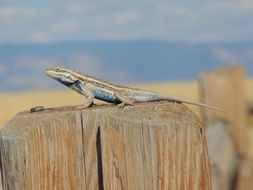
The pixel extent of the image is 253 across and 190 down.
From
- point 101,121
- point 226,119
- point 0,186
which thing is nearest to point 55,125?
point 101,121

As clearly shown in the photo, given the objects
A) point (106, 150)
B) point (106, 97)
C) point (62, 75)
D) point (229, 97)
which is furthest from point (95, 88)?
point (229, 97)

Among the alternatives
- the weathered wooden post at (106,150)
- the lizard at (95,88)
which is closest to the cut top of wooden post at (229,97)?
the lizard at (95,88)

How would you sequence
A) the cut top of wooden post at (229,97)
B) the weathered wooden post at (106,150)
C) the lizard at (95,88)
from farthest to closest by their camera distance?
the cut top of wooden post at (229,97) < the lizard at (95,88) < the weathered wooden post at (106,150)

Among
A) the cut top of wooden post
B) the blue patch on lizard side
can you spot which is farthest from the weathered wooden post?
the cut top of wooden post

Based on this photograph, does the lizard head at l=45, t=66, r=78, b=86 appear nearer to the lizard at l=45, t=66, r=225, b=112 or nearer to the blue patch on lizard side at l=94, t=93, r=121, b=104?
the lizard at l=45, t=66, r=225, b=112

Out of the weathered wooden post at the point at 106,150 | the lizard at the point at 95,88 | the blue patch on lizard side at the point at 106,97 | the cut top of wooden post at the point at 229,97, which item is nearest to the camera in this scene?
the weathered wooden post at the point at 106,150

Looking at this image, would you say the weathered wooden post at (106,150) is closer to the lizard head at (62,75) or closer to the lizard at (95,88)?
the lizard at (95,88)
